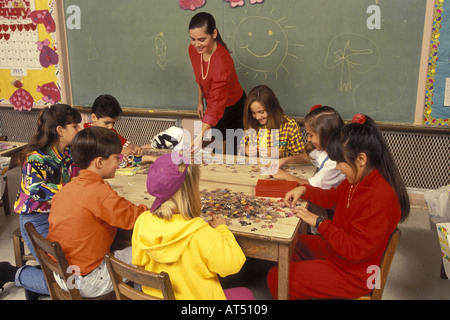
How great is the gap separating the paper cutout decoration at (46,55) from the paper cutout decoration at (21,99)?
411 millimetres

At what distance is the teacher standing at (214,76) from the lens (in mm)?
2791

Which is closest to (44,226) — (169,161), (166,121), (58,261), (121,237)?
(121,237)

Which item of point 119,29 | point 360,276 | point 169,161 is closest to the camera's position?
point 169,161

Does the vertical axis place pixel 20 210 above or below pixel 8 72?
below

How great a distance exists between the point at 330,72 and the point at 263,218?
6.77 ft

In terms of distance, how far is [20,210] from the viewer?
206 cm

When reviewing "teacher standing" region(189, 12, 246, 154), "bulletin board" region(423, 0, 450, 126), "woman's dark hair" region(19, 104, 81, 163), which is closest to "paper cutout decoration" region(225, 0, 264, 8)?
"teacher standing" region(189, 12, 246, 154)

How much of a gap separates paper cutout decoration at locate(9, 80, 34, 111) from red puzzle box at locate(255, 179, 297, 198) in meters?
3.46

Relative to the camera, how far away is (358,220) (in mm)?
1569

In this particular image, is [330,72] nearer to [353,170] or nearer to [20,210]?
[353,170]

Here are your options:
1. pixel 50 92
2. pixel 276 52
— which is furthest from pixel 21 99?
pixel 276 52

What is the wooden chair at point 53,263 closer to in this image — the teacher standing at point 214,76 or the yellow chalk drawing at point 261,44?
the teacher standing at point 214,76

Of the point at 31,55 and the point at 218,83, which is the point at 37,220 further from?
the point at 31,55

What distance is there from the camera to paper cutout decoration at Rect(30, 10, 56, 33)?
4145 millimetres
